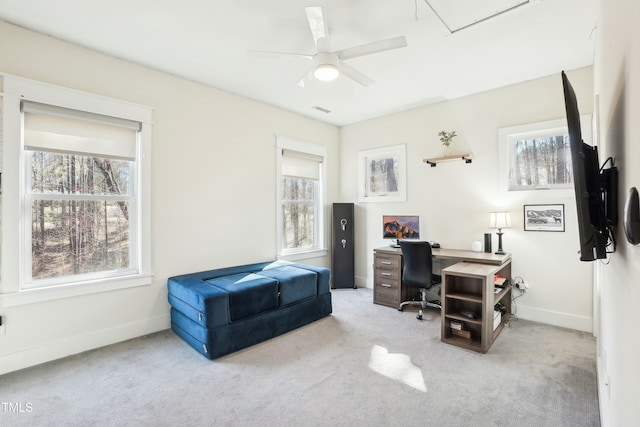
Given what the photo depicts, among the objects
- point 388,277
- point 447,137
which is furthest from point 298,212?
point 447,137

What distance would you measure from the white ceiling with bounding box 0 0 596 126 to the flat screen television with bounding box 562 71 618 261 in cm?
166

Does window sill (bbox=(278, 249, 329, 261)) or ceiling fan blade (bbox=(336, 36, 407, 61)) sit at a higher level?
ceiling fan blade (bbox=(336, 36, 407, 61))

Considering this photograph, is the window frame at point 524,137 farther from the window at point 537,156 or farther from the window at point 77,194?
the window at point 77,194

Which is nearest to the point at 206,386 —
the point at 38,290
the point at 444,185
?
the point at 38,290

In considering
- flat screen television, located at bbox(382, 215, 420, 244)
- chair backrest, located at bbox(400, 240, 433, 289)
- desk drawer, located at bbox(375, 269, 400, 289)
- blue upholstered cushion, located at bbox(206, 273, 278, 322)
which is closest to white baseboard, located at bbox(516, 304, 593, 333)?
chair backrest, located at bbox(400, 240, 433, 289)

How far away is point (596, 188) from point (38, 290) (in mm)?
3793

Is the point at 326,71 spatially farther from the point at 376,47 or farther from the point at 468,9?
the point at 468,9

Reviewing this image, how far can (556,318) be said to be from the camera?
334 cm

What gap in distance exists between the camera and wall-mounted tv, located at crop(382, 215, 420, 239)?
14.8ft

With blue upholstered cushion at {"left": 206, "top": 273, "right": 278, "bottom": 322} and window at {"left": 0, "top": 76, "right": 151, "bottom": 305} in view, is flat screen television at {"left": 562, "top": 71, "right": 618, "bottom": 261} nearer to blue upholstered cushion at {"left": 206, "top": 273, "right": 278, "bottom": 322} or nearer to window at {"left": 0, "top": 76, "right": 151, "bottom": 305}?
blue upholstered cushion at {"left": 206, "top": 273, "right": 278, "bottom": 322}

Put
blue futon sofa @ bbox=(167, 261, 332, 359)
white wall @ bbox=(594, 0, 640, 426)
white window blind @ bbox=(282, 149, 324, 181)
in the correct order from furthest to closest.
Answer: white window blind @ bbox=(282, 149, 324, 181)
blue futon sofa @ bbox=(167, 261, 332, 359)
white wall @ bbox=(594, 0, 640, 426)

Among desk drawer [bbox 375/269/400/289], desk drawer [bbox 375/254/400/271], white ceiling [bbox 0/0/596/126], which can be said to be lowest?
desk drawer [bbox 375/269/400/289]

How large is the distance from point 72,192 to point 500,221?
14.9 ft

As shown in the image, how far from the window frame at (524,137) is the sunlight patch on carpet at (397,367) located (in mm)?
2463
